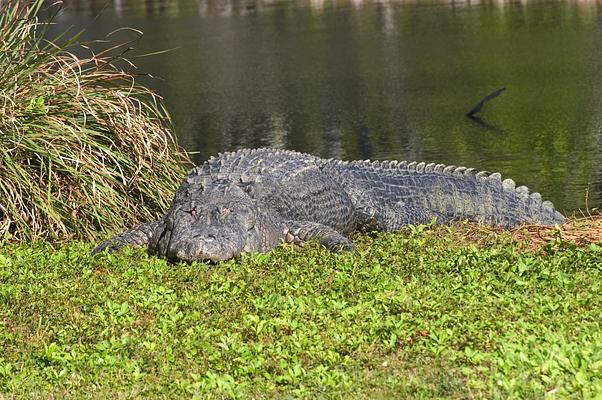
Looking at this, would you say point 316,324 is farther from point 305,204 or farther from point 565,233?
point 305,204

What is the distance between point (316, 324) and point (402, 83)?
59.8ft

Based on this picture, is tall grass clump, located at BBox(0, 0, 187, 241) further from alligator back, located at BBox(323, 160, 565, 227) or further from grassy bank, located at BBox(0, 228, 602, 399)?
alligator back, located at BBox(323, 160, 565, 227)

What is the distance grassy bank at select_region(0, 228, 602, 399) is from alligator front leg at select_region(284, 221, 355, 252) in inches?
10.7

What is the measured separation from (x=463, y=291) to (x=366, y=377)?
4.92 ft

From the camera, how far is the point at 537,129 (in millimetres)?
17500

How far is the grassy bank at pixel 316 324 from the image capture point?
521 centimetres

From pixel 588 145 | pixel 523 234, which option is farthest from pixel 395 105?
pixel 523 234

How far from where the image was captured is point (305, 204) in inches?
355

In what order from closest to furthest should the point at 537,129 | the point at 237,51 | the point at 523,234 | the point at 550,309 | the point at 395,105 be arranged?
the point at 550,309 → the point at 523,234 → the point at 537,129 → the point at 395,105 → the point at 237,51

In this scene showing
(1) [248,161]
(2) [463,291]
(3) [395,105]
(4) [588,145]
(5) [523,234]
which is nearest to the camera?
(2) [463,291]

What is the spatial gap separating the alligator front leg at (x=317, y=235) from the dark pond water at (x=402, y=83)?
3.64 meters

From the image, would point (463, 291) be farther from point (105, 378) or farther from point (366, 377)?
point (105, 378)

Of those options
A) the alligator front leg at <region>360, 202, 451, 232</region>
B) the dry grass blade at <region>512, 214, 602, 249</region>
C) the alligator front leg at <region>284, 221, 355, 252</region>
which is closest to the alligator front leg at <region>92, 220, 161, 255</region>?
the alligator front leg at <region>284, 221, 355, 252</region>

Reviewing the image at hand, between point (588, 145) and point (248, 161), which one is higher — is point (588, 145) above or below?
below
